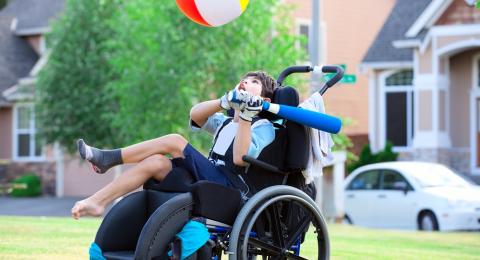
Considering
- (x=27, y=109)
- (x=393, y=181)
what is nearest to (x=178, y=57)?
(x=393, y=181)

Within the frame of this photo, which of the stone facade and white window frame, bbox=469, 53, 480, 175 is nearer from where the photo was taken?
white window frame, bbox=469, 53, 480, 175

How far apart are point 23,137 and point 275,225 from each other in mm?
30116

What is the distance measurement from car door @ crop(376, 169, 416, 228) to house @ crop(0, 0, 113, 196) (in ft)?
49.0

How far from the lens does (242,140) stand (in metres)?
7.70

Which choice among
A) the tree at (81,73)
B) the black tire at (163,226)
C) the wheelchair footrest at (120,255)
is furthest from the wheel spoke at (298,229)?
the tree at (81,73)

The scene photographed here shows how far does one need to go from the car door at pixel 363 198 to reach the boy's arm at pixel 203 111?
41.8 ft

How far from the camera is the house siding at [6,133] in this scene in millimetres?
37250

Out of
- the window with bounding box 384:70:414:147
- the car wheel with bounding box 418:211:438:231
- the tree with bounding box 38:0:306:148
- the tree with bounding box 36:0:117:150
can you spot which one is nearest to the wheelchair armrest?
the car wheel with bounding box 418:211:438:231

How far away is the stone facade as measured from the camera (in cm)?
3575

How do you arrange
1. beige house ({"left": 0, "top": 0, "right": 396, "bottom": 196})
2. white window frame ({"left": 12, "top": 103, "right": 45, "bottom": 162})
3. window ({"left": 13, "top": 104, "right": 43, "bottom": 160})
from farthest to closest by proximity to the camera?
window ({"left": 13, "top": 104, "right": 43, "bottom": 160}) → white window frame ({"left": 12, "top": 103, "right": 45, "bottom": 162}) → beige house ({"left": 0, "top": 0, "right": 396, "bottom": 196})

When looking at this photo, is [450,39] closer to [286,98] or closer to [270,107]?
[286,98]

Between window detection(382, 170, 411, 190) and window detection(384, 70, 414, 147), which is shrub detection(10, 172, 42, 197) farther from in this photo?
window detection(382, 170, 411, 190)

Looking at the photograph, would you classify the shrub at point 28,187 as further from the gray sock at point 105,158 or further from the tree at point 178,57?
the gray sock at point 105,158

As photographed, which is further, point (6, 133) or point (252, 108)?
point (6, 133)
